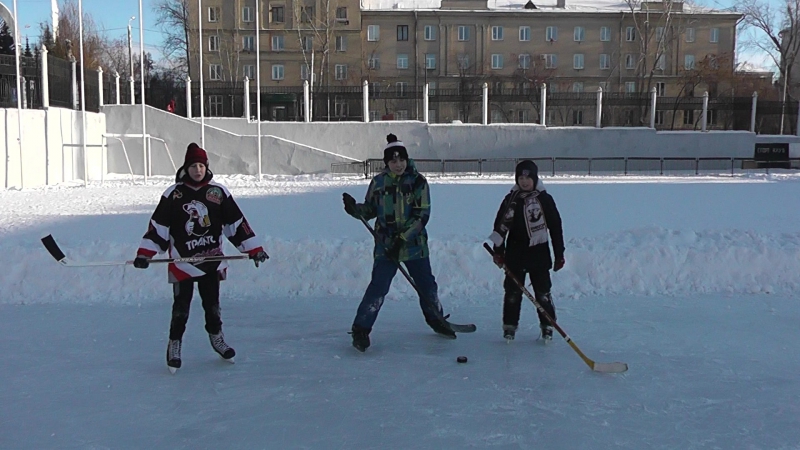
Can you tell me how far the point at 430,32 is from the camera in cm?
5044

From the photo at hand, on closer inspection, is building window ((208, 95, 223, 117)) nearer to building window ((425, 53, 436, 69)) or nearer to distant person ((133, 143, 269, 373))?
building window ((425, 53, 436, 69))

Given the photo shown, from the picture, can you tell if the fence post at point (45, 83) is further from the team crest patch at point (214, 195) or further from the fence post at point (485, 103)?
the team crest patch at point (214, 195)

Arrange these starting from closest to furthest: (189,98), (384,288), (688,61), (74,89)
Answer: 1. (384,288)
2. (74,89)
3. (189,98)
4. (688,61)

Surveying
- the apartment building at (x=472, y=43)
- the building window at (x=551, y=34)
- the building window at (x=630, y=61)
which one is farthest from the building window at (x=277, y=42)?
the building window at (x=630, y=61)

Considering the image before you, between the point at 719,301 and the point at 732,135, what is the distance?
27.1m

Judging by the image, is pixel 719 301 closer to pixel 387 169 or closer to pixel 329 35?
pixel 387 169

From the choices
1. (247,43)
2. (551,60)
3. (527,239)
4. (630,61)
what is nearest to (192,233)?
(527,239)

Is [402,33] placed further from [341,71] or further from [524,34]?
[524,34]

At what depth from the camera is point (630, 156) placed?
3066 cm

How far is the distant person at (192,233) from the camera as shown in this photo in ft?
15.6

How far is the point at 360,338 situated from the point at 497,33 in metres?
48.1

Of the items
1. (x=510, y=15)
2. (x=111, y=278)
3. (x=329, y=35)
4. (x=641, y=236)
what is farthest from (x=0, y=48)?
(x=641, y=236)

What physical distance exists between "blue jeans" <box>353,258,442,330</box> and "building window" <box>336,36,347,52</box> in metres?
46.6

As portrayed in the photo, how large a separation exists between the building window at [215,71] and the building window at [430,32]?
14.8 metres
